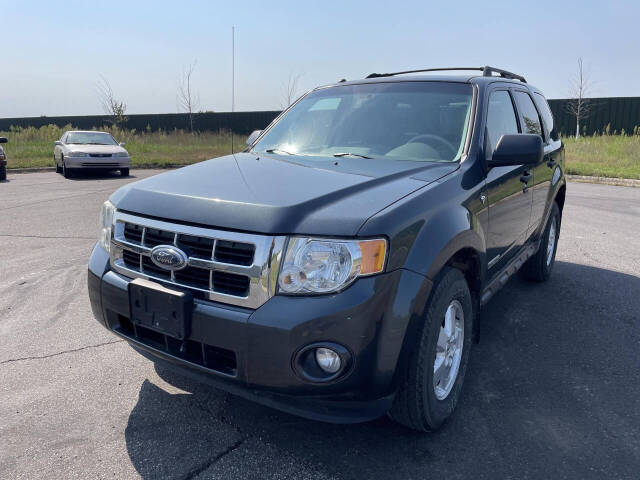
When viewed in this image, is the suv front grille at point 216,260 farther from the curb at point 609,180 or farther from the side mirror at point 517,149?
the curb at point 609,180

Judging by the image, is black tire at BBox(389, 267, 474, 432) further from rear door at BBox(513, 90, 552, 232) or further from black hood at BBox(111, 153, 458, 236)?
rear door at BBox(513, 90, 552, 232)

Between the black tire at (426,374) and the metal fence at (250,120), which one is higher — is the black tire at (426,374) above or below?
below

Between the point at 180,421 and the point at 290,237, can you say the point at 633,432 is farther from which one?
the point at 180,421

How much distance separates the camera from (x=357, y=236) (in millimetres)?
2111

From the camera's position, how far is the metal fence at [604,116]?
28.3 meters

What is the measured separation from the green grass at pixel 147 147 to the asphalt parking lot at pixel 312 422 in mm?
15853

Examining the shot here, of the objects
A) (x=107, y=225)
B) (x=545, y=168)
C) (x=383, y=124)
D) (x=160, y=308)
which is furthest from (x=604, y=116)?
(x=160, y=308)

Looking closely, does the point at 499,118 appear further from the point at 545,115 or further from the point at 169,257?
the point at 169,257

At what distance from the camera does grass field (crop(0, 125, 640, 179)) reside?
16967 mm

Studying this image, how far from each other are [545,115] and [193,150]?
20.3 metres

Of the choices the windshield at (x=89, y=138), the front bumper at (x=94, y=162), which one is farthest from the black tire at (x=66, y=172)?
the windshield at (x=89, y=138)

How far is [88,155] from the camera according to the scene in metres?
14.8

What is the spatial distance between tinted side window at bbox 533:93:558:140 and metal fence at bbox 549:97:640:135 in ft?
84.6

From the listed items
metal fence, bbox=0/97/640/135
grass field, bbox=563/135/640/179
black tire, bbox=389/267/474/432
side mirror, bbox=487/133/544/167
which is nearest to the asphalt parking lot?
black tire, bbox=389/267/474/432
